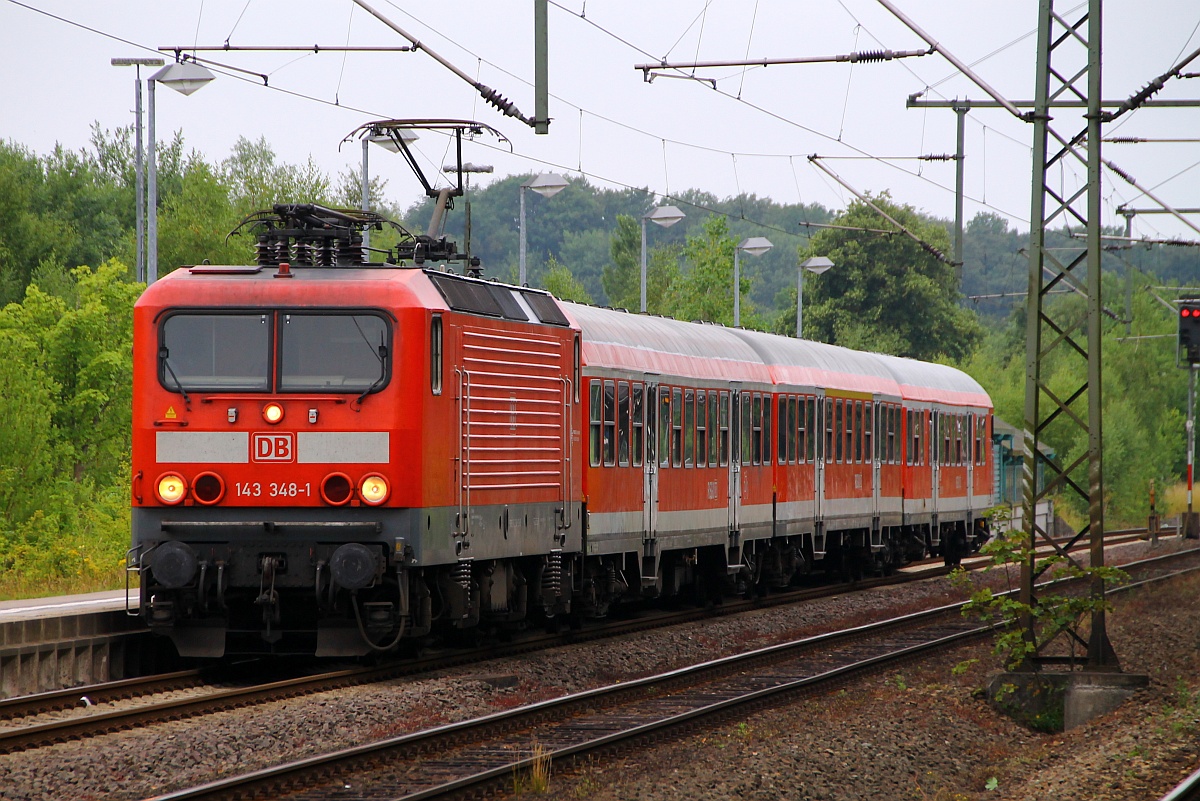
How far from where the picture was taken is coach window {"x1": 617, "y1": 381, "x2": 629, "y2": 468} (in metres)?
19.5

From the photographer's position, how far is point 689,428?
22.0 meters

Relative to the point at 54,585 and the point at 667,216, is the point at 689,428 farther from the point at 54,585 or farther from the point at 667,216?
the point at 667,216

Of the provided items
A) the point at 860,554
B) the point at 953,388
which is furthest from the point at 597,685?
the point at 953,388

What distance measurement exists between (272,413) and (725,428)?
1041 cm

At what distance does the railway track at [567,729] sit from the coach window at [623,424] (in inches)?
118

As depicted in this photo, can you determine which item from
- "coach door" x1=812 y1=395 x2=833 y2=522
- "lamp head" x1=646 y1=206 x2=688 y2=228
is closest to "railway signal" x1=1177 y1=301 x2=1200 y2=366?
"lamp head" x1=646 y1=206 x2=688 y2=228

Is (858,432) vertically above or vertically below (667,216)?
below

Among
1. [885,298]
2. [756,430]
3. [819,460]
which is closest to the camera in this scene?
[756,430]

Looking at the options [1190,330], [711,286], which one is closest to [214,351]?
[1190,330]

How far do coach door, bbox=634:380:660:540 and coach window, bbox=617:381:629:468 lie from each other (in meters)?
0.42

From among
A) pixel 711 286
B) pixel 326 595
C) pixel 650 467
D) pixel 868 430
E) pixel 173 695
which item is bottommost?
pixel 173 695

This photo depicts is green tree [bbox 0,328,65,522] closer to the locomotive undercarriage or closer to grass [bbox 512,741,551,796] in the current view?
the locomotive undercarriage

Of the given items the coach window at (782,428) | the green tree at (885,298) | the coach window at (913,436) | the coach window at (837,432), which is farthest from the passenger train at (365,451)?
the green tree at (885,298)

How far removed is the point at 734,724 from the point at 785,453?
12442 millimetres
